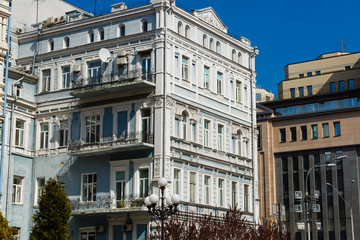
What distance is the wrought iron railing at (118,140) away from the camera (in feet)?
139

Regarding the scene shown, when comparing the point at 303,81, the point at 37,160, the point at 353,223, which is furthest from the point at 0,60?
the point at 303,81

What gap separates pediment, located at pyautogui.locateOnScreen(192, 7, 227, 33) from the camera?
47656mm

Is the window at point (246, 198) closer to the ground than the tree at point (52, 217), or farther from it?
farther from it

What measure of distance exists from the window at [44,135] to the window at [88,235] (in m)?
6.71

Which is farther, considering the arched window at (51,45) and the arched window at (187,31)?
the arched window at (51,45)

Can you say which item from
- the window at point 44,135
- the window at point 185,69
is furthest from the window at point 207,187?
the window at point 44,135

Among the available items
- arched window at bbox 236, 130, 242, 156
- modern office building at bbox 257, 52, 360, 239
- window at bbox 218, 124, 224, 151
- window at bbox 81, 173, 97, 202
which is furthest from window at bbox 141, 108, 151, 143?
modern office building at bbox 257, 52, 360, 239

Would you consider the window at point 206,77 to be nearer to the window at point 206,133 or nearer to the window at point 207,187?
the window at point 206,133

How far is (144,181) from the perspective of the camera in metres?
42.4

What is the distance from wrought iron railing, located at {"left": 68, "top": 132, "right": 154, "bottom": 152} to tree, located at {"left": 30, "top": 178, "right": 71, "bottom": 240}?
16.5 feet

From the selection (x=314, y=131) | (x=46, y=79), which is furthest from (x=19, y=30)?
(x=314, y=131)

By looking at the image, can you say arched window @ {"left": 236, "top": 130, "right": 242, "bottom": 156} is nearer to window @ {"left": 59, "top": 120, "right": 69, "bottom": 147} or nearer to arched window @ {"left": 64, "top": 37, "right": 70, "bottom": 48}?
window @ {"left": 59, "top": 120, "right": 69, "bottom": 147}

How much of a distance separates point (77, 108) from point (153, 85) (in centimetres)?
623

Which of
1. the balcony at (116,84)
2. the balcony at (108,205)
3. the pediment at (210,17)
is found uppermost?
the pediment at (210,17)
